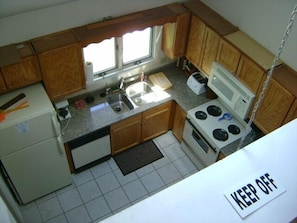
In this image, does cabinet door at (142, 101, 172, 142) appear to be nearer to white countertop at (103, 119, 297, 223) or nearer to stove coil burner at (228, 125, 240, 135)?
stove coil burner at (228, 125, 240, 135)

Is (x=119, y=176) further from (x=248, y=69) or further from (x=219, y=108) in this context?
(x=248, y=69)

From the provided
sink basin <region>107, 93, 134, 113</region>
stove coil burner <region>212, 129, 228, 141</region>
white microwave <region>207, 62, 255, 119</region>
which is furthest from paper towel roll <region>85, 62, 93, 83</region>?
stove coil burner <region>212, 129, 228, 141</region>

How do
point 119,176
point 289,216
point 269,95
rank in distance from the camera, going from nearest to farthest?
point 289,216 < point 269,95 < point 119,176

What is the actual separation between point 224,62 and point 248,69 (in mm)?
412

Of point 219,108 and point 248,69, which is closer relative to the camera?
point 248,69

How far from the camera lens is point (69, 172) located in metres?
4.53

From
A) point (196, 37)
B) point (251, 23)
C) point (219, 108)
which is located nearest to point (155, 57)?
point (196, 37)

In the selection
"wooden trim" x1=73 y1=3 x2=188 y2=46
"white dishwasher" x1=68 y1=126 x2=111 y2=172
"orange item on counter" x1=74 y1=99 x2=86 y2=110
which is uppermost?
"wooden trim" x1=73 y1=3 x2=188 y2=46

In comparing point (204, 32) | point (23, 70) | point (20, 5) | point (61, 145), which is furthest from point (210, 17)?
point (61, 145)

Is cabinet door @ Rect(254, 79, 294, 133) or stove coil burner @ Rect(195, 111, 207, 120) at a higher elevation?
cabinet door @ Rect(254, 79, 294, 133)

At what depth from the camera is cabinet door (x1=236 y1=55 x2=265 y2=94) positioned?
11.7ft

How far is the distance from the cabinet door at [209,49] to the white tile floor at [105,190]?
1508 mm

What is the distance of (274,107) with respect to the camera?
3506 millimetres

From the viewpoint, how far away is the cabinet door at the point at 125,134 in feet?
15.1
